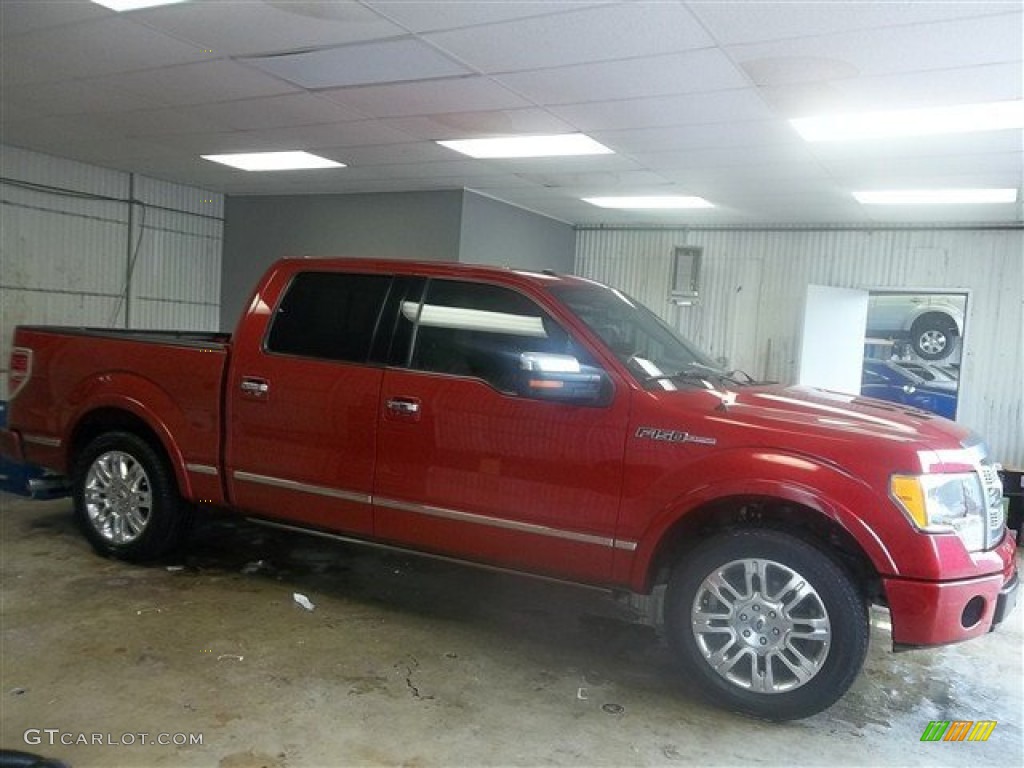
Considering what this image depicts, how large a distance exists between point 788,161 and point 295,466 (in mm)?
4909

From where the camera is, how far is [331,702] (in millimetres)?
3105

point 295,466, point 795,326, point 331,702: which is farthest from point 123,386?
point 795,326

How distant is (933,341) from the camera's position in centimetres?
986

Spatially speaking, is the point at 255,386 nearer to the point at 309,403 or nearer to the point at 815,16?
the point at 309,403

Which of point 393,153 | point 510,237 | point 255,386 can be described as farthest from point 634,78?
point 510,237

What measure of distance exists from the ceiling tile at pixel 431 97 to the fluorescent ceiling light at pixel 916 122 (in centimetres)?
213

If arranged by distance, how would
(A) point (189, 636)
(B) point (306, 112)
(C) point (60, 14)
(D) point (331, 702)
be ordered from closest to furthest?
(D) point (331, 702)
(A) point (189, 636)
(C) point (60, 14)
(B) point (306, 112)

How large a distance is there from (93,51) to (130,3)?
3.41ft

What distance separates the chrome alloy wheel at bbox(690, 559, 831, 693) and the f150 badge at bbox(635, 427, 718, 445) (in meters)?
0.52

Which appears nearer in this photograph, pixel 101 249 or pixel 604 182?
pixel 604 182

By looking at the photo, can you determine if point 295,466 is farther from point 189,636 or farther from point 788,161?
point 788,161

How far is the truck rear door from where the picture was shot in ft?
12.9

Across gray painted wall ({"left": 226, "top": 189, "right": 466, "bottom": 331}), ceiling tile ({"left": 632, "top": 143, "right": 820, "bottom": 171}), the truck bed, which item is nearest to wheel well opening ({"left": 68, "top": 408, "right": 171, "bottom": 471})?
the truck bed

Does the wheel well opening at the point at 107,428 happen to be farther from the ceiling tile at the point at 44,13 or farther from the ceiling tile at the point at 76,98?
the ceiling tile at the point at 76,98
